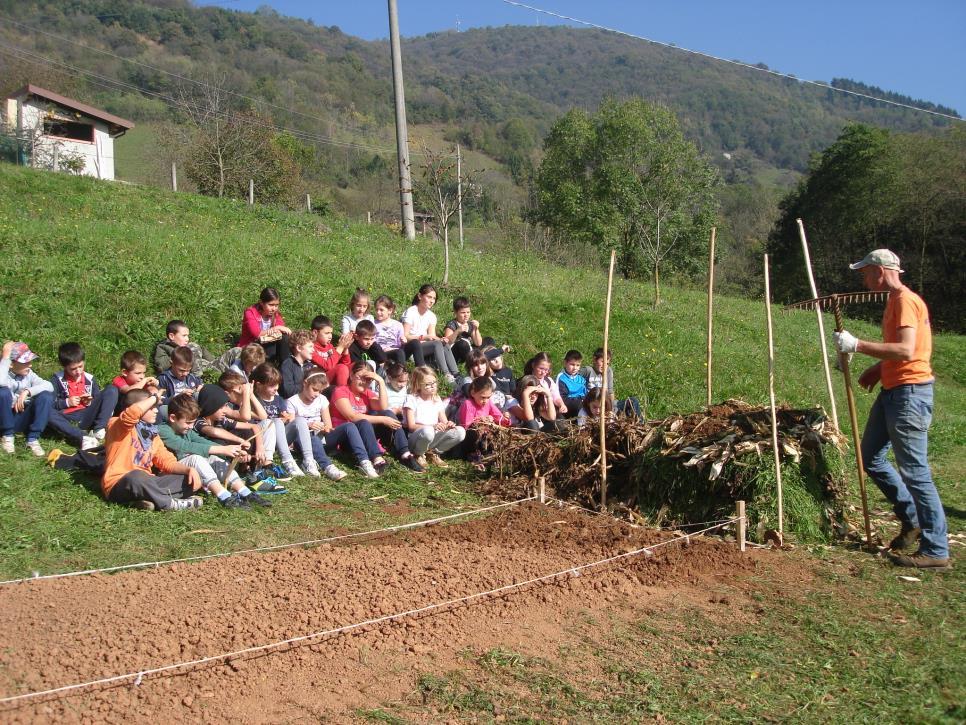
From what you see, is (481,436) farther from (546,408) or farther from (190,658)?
(190,658)

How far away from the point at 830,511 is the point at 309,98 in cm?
7085

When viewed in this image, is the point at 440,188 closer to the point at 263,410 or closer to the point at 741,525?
the point at 263,410

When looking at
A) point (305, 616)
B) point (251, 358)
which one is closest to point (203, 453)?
point (251, 358)

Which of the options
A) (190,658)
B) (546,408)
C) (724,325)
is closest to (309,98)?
(724,325)

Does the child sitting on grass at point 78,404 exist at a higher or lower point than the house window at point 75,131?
lower

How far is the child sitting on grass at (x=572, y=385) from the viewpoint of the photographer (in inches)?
372

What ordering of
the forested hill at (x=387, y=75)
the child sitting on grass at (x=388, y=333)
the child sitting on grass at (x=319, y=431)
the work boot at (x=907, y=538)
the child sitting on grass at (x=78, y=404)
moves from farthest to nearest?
the forested hill at (x=387, y=75), the child sitting on grass at (x=388, y=333), the child sitting on grass at (x=319, y=431), the child sitting on grass at (x=78, y=404), the work boot at (x=907, y=538)

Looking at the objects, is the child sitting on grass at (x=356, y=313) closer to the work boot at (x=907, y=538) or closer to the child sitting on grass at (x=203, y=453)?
the child sitting on grass at (x=203, y=453)

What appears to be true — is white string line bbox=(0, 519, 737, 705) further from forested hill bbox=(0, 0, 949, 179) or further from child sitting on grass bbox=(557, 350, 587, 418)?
forested hill bbox=(0, 0, 949, 179)

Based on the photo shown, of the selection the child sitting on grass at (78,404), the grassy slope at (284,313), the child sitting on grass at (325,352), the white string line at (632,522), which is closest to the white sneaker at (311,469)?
the grassy slope at (284,313)

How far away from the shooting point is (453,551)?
18.8 feet

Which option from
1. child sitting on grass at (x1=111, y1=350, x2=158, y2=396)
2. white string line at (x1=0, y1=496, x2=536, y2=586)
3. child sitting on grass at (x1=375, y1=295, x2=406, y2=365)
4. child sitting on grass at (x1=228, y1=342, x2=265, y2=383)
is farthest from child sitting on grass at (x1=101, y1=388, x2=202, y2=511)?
child sitting on grass at (x1=375, y1=295, x2=406, y2=365)

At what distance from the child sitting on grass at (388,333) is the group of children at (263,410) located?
20cm

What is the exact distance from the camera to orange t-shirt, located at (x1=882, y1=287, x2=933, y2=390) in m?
5.61
